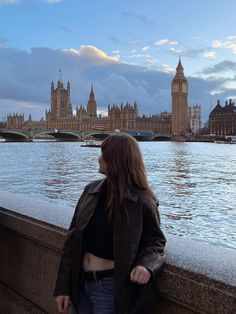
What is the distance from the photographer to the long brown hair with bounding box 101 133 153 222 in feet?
6.10

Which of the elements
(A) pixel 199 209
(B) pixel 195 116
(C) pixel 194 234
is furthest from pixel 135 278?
(B) pixel 195 116

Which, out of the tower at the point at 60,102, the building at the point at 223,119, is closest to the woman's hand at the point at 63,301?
the building at the point at 223,119

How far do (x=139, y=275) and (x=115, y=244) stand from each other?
0.49ft

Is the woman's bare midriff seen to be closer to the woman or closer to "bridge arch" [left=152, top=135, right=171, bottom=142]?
the woman

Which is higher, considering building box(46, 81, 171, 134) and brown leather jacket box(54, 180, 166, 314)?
building box(46, 81, 171, 134)

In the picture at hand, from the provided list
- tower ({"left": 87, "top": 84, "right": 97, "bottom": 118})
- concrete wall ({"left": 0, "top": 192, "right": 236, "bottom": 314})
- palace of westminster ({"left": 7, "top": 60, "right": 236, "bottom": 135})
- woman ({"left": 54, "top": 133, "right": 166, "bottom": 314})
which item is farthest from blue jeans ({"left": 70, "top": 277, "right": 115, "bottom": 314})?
tower ({"left": 87, "top": 84, "right": 97, "bottom": 118})

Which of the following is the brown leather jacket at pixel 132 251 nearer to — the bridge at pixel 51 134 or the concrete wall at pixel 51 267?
the concrete wall at pixel 51 267

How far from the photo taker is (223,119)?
131750mm

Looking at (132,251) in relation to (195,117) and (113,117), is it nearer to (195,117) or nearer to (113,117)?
(113,117)

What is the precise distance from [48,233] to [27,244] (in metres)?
0.32

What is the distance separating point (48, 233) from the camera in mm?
2551

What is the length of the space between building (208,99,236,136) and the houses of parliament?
302 inches

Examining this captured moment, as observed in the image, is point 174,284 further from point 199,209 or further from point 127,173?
point 199,209

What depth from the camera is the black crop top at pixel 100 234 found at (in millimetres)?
1845
